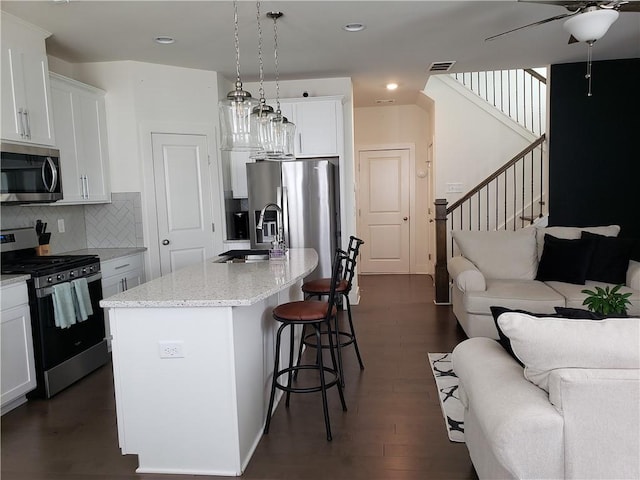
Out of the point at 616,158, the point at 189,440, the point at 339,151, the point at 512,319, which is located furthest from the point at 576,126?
the point at 189,440

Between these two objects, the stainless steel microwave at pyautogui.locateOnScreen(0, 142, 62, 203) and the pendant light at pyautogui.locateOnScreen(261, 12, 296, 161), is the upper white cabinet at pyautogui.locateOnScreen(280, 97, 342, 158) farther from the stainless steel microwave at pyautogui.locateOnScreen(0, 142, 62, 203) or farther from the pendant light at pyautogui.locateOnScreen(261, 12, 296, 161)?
the stainless steel microwave at pyautogui.locateOnScreen(0, 142, 62, 203)

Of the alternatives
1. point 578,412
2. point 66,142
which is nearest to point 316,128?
point 66,142

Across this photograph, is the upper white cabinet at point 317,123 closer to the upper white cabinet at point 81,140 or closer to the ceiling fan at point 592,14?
the upper white cabinet at point 81,140

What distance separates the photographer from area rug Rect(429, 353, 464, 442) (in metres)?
2.81

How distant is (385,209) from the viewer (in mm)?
8148

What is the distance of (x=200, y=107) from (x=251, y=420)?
12.1 feet

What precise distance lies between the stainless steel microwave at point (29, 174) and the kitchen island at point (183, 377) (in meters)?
1.63

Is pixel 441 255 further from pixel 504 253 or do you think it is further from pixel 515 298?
pixel 515 298

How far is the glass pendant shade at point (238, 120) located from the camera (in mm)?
2906

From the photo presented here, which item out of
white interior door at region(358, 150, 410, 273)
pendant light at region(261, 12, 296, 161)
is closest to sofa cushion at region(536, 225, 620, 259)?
pendant light at region(261, 12, 296, 161)

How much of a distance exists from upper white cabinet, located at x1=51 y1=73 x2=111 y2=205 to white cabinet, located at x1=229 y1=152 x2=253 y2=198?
143cm

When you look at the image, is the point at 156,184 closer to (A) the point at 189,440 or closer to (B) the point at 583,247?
(A) the point at 189,440

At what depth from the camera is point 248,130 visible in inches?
119

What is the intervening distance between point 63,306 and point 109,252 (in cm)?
113
